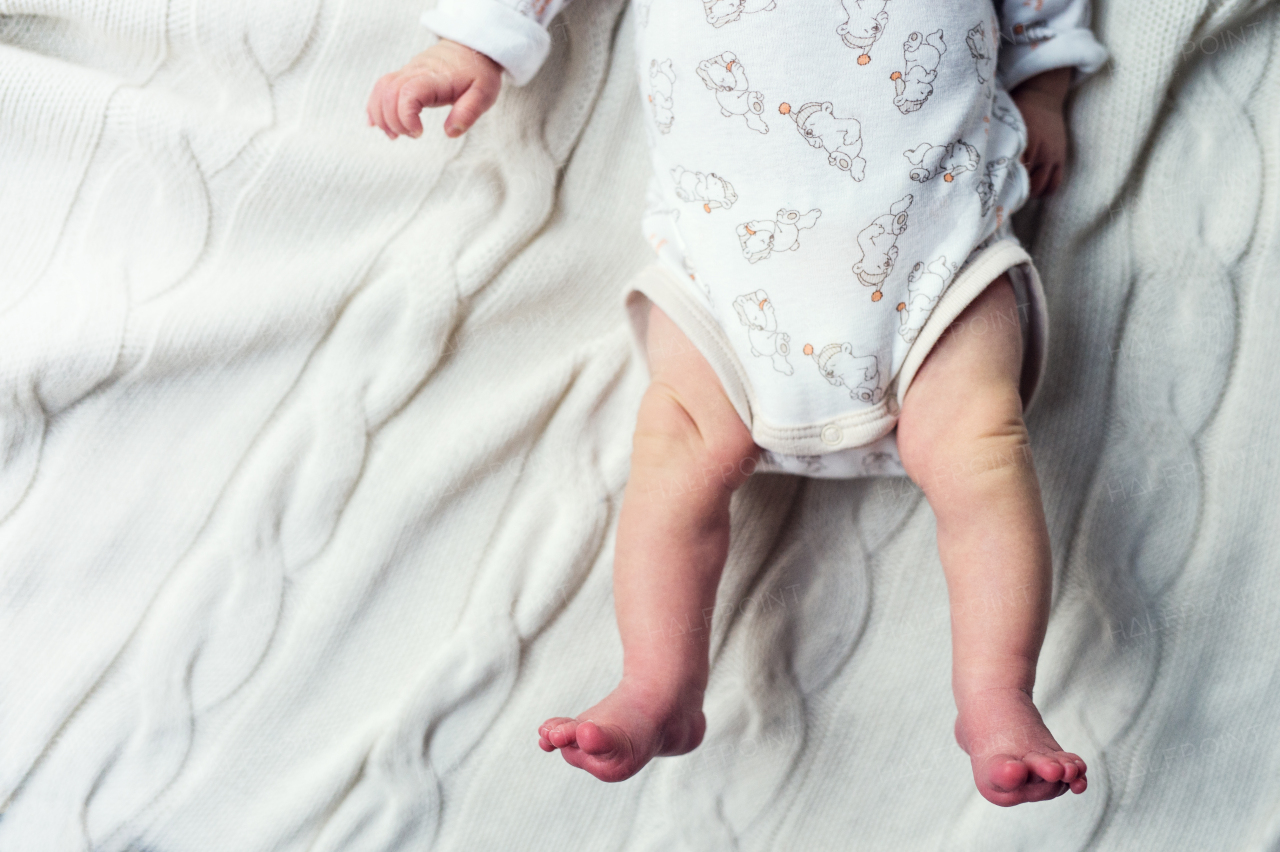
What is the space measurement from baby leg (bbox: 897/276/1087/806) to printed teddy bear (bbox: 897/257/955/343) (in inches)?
1.2

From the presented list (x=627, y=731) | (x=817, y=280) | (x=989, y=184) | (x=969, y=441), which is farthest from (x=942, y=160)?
(x=627, y=731)

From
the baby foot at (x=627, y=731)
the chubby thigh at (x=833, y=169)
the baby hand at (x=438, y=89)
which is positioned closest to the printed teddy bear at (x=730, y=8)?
the chubby thigh at (x=833, y=169)

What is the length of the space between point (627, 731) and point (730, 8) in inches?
26.1

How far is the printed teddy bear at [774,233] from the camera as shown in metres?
0.84

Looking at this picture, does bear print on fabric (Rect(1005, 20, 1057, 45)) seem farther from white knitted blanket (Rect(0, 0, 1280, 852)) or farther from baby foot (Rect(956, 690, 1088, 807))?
baby foot (Rect(956, 690, 1088, 807))

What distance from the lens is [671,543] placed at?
85 cm

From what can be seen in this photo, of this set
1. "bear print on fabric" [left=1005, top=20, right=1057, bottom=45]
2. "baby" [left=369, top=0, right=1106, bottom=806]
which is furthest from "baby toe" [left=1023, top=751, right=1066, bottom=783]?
"bear print on fabric" [left=1005, top=20, right=1057, bottom=45]

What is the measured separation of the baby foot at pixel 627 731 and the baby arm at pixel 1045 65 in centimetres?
66

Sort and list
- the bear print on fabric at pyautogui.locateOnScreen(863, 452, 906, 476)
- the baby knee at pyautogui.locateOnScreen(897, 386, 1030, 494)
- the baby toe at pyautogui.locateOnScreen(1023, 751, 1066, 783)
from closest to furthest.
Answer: the baby toe at pyautogui.locateOnScreen(1023, 751, 1066, 783) < the baby knee at pyautogui.locateOnScreen(897, 386, 1030, 494) < the bear print on fabric at pyautogui.locateOnScreen(863, 452, 906, 476)

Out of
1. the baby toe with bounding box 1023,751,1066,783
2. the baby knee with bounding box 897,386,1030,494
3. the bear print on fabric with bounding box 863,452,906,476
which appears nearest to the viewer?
the baby toe with bounding box 1023,751,1066,783

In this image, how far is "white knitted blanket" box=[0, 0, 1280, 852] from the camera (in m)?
0.96

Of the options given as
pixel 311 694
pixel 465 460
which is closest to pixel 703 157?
pixel 465 460

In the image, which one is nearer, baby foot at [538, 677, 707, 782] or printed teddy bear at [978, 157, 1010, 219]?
baby foot at [538, 677, 707, 782]

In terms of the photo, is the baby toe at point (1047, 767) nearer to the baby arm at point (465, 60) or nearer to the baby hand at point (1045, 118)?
the baby hand at point (1045, 118)
